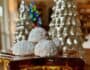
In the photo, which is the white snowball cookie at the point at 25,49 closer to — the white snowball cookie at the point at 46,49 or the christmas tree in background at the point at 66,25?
the white snowball cookie at the point at 46,49

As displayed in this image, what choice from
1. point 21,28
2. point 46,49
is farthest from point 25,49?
point 21,28

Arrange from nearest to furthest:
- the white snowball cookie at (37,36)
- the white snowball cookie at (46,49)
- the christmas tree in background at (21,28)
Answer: the white snowball cookie at (46,49)
the white snowball cookie at (37,36)
the christmas tree in background at (21,28)

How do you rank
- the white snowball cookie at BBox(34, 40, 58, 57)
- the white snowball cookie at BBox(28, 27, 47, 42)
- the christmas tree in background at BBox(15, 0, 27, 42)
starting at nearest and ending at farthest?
the white snowball cookie at BBox(34, 40, 58, 57), the white snowball cookie at BBox(28, 27, 47, 42), the christmas tree in background at BBox(15, 0, 27, 42)

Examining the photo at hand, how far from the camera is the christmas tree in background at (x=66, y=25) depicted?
1.18m

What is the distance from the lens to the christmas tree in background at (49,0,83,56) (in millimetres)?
1184

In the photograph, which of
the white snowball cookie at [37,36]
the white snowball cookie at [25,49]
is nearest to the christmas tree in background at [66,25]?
the white snowball cookie at [37,36]

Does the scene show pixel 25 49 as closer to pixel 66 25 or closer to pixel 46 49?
pixel 46 49

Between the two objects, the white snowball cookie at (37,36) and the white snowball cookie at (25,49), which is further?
the white snowball cookie at (37,36)

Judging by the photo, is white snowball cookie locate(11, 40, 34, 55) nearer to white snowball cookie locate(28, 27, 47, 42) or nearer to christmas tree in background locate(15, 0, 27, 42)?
white snowball cookie locate(28, 27, 47, 42)

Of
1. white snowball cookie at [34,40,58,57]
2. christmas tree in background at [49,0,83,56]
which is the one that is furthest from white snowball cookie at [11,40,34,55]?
christmas tree in background at [49,0,83,56]

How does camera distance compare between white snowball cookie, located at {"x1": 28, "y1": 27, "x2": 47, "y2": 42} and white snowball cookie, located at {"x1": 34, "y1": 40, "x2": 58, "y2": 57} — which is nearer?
white snowball cookie, located at {"x1": 34, "y1": 40, "x2": 58, "y2": 57}

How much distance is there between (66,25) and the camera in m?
1.27

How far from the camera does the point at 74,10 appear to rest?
4.29 ft

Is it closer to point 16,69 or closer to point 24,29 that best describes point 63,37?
point 24,29
